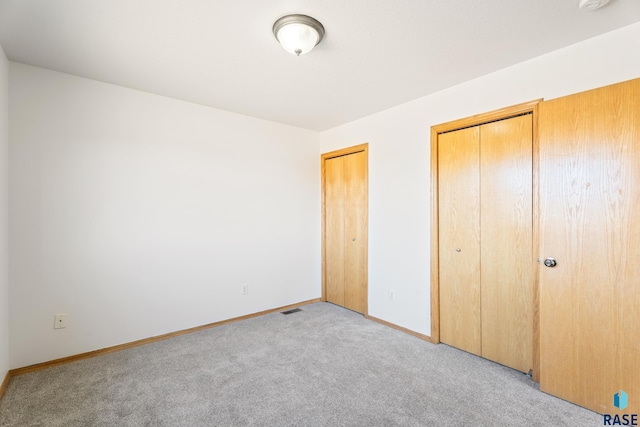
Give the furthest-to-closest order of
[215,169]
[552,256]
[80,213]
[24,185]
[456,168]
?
1. [215,169]
2. [456,168]
3. [80,213]
4. [24,185]
5. [552,256]

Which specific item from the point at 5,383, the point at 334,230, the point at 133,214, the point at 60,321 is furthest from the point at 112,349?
the point at 334,230

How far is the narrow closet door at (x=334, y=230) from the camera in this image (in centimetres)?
407

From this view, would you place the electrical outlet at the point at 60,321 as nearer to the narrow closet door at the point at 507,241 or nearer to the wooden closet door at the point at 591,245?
the narrow closet door at the point at 507,241

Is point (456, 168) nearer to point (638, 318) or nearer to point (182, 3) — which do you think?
point (638, 318)

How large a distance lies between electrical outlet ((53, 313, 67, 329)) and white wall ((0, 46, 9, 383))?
0.91 ft

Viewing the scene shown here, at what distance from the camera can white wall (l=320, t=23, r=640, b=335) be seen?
1.98 meters

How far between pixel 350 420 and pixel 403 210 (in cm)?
209

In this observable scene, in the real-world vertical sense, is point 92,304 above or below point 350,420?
above

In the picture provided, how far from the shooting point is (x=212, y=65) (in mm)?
2365

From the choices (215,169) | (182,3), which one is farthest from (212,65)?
(215,169)

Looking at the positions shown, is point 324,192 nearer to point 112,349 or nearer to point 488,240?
point 488,240

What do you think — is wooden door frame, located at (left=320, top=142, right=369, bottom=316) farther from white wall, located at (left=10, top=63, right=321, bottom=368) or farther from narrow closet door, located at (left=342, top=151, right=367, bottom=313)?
white wall, located at (left=10, top=63, right=321, bottom=368)

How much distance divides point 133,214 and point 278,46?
2.11 metres

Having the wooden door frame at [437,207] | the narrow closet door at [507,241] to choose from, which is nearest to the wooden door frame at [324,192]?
the wooden door frame at [437,207]
